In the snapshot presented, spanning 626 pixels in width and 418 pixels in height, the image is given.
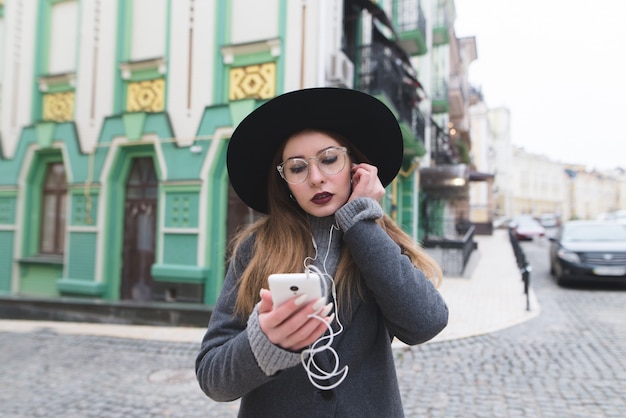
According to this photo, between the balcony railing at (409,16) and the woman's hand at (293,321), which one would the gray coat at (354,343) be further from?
the balcony railing at (409,16)

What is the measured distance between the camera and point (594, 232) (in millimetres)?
10070

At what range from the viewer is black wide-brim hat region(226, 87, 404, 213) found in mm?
1387

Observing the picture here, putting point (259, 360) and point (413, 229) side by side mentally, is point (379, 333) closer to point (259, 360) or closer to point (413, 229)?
point (259, 360)

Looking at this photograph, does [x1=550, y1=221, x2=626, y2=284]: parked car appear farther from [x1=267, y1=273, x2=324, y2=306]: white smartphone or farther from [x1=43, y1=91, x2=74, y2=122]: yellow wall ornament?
[x1=43, y1=91, x2=74, y2=122]: yellow wall ornament

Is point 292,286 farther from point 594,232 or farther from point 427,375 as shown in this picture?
point 594,232

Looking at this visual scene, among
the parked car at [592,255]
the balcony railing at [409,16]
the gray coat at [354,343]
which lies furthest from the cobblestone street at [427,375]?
the balcony railing at [409,16]

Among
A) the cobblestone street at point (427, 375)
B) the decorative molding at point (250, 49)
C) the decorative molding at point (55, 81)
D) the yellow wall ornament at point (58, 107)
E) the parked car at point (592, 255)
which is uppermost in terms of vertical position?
the decorative molding at point (250, 49)

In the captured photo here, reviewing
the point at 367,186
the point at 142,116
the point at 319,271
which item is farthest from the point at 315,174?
the point at 142,116

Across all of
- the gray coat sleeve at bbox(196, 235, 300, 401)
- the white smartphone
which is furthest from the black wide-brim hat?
the white smartphone

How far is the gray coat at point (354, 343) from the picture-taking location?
1074 mm

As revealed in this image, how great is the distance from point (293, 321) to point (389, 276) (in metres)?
0.32

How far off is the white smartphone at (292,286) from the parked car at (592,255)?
9.93 meters

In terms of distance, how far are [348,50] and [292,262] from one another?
27.7 ft

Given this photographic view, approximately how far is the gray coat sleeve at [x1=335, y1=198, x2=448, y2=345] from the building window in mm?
9840
